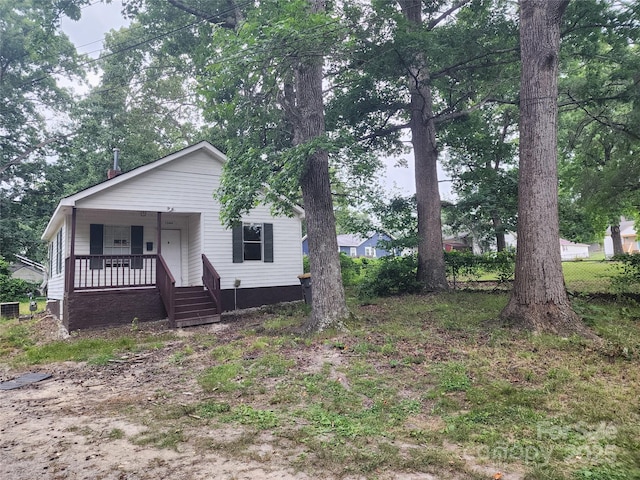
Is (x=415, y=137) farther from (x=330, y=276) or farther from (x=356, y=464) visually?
(x=356, y=464)

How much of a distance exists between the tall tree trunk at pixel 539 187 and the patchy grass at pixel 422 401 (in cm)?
49

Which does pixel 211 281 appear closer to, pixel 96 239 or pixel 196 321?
pixel 196 321

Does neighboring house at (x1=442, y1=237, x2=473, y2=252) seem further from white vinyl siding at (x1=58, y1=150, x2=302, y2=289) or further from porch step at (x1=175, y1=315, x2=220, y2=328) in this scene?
porch step at (x1=175, y1=315, x2=220, y2=328)

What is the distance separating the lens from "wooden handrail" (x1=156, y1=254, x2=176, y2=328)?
9.48m

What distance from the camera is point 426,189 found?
10953mm

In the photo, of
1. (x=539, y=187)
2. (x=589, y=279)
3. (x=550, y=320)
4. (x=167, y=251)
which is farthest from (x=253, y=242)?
(x=589, y=279)

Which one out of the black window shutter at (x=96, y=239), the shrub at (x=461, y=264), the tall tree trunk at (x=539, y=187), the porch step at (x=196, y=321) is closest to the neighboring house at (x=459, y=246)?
the shrub at (x=461, y=264)

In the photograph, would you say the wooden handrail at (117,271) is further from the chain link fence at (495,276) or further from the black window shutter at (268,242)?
the chain link fence at (495,276)

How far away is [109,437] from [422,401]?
9.70 ft

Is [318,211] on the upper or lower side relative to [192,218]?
lower

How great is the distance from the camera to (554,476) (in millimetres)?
2396

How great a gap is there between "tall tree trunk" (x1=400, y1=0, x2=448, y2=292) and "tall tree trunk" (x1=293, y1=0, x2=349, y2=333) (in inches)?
169

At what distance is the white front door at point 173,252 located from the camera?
40.3ft

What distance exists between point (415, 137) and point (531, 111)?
16.9 feet
